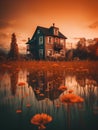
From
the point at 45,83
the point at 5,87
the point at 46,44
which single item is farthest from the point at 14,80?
the point at 46,44

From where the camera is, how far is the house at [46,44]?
1987mm

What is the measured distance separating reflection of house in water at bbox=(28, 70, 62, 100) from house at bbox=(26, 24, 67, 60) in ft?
0.58

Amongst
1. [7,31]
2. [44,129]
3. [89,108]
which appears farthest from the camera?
[7,31]

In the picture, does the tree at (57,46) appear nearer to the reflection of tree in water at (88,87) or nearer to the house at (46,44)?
the house at (46,44)

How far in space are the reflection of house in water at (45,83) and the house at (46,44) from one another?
6.9 inches

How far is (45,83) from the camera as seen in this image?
1855 mm

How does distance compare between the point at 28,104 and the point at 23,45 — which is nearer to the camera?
the point at 28,104

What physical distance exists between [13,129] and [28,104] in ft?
0.96

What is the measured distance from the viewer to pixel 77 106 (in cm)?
156

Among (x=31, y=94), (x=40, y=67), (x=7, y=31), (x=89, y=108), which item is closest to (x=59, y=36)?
(x=40, y=67)

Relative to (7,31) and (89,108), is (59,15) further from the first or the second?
(89,108)

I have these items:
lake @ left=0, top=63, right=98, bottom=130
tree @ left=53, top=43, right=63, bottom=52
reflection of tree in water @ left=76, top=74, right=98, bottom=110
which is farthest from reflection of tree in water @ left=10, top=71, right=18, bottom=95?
reflection of tree in water @ left=76, top=74, right=98, bottom=110

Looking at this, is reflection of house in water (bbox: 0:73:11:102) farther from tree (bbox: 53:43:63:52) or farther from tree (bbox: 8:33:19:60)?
tree (bbox: 53:43:63:52)

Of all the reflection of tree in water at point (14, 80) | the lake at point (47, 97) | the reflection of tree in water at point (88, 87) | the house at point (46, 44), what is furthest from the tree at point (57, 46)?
the reflection of tree in water at point (14, 80)
